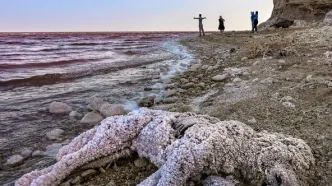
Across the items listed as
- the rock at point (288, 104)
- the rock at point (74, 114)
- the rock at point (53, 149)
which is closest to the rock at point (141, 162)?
the rock at point (53, 149)

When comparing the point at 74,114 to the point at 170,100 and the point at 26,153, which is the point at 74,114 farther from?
the point at 26,153

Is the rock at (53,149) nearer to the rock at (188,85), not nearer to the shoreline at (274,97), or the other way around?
the shoreline at (274,97)

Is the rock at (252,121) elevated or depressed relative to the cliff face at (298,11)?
depressed

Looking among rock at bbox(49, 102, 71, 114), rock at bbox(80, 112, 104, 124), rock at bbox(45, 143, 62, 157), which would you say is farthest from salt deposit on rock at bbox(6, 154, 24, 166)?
rock at bbox(49, 102, 71, 114)

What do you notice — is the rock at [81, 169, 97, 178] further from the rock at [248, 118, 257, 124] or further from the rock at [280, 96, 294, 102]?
the rock at [280, 96, 294, 102]

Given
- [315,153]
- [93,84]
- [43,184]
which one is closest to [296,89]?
[315,153]

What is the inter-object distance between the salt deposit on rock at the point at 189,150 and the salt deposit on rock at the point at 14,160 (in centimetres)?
97

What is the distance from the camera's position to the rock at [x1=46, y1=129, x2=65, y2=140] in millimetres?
4762

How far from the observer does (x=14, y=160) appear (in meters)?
3.97

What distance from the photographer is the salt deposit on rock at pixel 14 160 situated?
391cm

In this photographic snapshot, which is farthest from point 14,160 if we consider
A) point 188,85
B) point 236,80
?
point 236,80

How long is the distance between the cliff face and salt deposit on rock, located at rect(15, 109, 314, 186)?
27.5 meters

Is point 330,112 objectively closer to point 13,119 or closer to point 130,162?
point 130,162

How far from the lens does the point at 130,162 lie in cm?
312
